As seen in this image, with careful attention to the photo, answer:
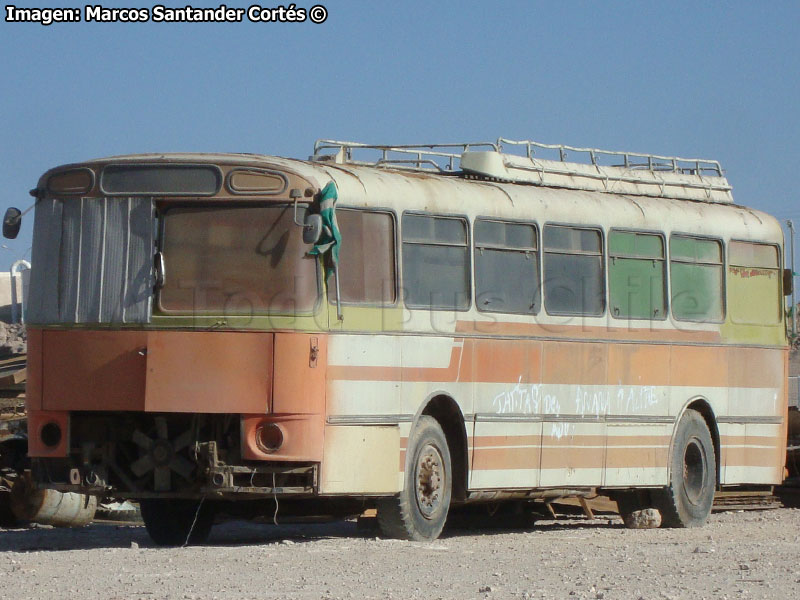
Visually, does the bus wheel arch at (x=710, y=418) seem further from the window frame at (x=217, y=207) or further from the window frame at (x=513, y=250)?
the window frame at (x=217, y=207)

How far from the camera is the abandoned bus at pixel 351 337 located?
1298 cm

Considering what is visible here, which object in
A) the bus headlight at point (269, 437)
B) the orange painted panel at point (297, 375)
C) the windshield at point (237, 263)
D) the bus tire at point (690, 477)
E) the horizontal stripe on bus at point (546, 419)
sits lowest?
the bus tire at point (690, 477)

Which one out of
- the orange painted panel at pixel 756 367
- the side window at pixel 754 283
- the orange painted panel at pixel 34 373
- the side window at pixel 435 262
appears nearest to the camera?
the orange painted panel at pixel 34 373

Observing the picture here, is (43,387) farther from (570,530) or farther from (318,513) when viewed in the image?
(570,530)

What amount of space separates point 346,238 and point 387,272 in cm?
55

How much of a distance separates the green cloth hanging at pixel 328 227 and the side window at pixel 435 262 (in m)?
1.03

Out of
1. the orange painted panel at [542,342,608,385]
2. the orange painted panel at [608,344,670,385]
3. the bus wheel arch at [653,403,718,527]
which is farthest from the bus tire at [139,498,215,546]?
the bus wheel arch at [653,403,718,527]

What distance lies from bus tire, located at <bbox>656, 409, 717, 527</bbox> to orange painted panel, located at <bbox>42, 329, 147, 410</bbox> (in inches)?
255

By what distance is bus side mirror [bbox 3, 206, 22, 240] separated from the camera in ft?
45.3

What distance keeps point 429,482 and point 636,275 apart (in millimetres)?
3725

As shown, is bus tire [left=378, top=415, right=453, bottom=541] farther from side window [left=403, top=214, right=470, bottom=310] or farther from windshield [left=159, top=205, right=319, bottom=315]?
windshield [left=159, top=205, right=319, bottom=315]

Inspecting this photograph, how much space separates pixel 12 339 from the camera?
51000mm

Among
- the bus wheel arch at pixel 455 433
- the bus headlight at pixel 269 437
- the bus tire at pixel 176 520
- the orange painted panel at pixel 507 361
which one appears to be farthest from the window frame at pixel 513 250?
the bus tire at pixel 176 520

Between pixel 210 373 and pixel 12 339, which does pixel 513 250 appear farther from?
pixel 12 339
